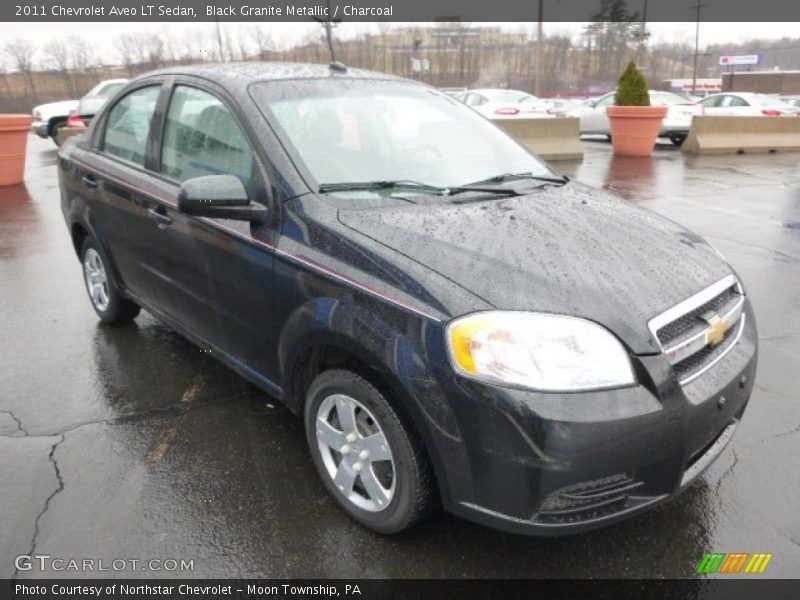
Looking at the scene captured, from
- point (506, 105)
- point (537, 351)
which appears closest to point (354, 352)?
point (537, 351)

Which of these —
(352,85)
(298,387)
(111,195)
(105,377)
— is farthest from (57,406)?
(352,85)

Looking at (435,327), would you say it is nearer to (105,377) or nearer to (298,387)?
(298,387)

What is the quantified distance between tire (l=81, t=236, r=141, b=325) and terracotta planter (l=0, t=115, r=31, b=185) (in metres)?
7.84

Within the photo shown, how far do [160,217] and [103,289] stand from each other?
150 cm

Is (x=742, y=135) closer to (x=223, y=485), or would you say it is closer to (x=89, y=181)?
(x=89, y=181)

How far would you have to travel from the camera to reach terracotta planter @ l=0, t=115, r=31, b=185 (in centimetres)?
1094

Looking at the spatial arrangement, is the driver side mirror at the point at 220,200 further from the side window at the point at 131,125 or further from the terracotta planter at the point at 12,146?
the terracotta planter at the point at 12,146

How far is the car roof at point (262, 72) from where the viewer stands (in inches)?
128

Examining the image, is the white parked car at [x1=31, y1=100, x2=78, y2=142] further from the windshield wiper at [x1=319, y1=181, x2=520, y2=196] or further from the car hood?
the windshield wiper at [x1=319, y1=181, x2=520, y2=196]

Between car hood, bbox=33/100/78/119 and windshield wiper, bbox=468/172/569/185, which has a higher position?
car hood, bbox=33/100/78/119

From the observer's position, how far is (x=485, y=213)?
272 centimetres

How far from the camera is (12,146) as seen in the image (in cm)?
1128

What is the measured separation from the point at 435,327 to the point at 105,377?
8.67 ft

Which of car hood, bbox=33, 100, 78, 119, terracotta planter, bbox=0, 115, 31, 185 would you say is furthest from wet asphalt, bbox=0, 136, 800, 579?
car hood, bbox=33, 100, 78, 119
